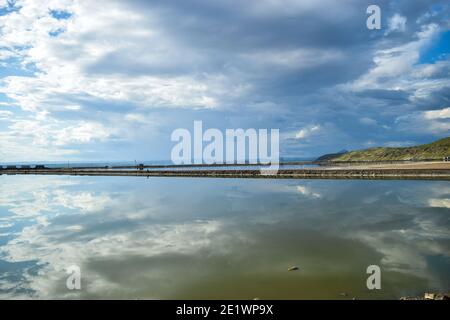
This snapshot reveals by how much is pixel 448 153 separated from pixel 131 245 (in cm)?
12655

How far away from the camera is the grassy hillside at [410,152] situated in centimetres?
11890

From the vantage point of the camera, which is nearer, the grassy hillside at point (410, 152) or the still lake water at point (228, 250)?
the still lake water at point (228, 250)

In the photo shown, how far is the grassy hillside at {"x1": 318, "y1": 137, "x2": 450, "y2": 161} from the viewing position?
118900 mm

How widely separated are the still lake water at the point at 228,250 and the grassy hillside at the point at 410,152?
106969 millimetres

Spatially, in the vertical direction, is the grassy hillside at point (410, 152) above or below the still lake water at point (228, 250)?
above

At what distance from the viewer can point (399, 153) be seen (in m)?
144

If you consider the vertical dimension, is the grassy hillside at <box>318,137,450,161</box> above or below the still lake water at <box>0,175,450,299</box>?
above

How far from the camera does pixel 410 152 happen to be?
14062 centimetres

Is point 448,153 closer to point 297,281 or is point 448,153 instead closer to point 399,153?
point 399,153

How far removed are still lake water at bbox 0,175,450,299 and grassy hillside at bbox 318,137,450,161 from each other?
106969 millimetres

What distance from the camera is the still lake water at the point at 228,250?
34.5 ft

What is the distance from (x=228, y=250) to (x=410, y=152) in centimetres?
15138
